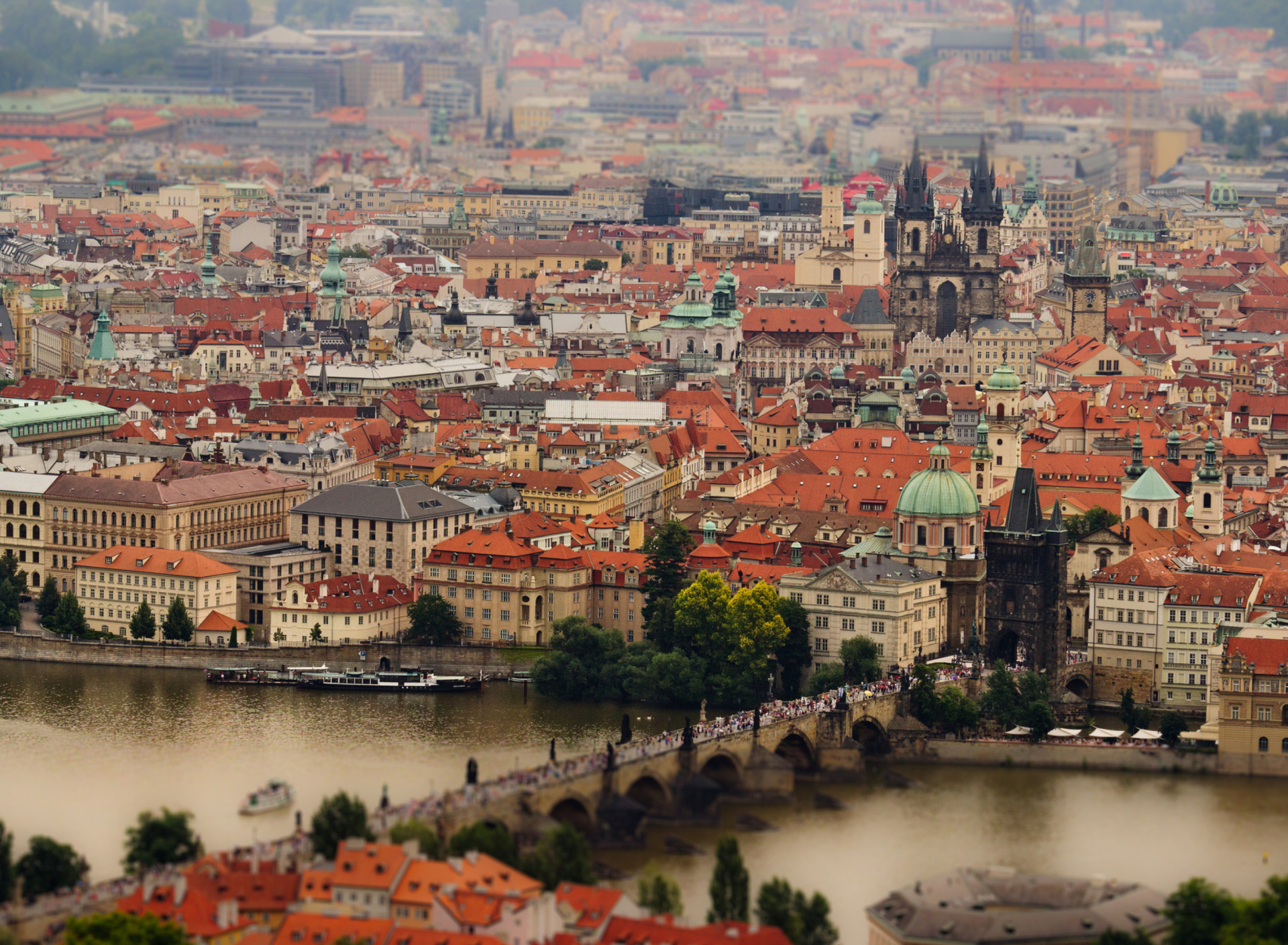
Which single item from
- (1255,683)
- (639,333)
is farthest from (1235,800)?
(639,333)

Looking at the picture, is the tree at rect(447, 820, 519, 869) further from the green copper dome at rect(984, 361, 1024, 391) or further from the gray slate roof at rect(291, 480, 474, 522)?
the green copper dome at rect(984, 361, 1024, 391)

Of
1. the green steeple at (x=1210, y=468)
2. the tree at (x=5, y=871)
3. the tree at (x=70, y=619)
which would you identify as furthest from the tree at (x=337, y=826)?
the green steeple at (x=1210, y=468)

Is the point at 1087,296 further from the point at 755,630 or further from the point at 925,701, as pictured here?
the point at 925,701

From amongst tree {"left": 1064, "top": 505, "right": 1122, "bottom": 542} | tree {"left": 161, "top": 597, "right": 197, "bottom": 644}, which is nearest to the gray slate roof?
tree {"left": 161, "top": 597, "right": 197, "bottom": 644}

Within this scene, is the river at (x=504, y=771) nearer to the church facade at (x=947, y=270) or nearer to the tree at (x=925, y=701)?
the tree at (x=925, y=701)

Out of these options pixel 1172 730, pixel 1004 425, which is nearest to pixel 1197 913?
pixel 1172 730

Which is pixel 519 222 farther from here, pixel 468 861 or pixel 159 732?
pixel 468 861
